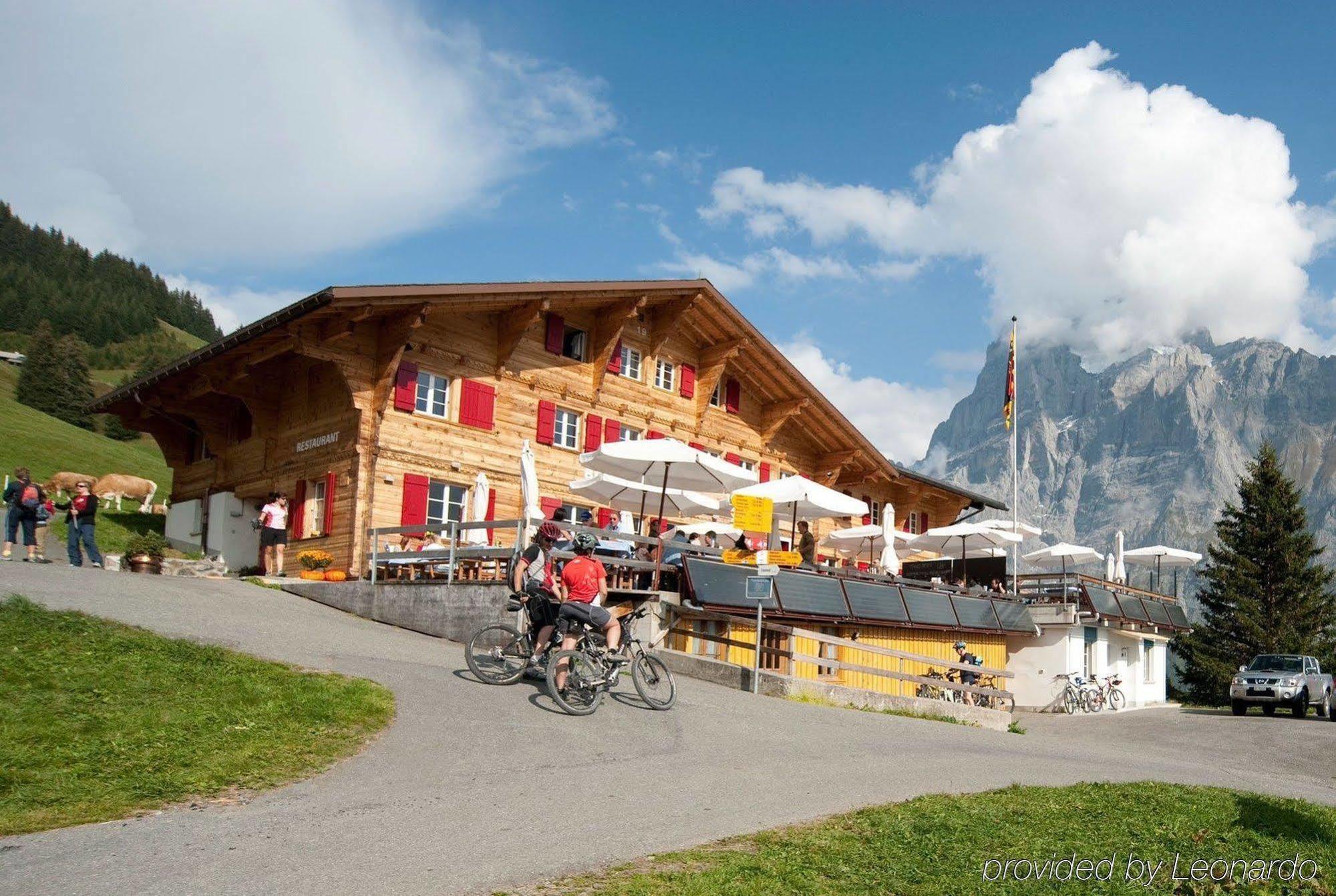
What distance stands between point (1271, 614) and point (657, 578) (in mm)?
35199

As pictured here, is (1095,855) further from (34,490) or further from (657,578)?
(34,490)

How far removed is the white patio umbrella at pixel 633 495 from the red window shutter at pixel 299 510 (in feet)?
19.6

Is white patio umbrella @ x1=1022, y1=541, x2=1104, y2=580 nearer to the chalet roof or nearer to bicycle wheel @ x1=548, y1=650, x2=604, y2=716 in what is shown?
the chalet roof

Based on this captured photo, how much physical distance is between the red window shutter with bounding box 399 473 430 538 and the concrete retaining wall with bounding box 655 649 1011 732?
791cm

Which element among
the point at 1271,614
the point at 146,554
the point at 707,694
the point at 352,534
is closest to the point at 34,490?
the point at 146,554

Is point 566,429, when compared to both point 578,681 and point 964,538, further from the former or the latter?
point 578,681

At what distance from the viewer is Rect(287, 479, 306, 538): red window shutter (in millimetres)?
25031

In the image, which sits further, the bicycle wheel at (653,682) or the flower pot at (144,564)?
the flower pot at (144,564)

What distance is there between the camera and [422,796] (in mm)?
8188

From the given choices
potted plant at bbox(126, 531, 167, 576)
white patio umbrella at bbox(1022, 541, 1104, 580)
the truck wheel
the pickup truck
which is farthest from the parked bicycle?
white patio umbrella at bbox(1022, 541, 1104, 580)

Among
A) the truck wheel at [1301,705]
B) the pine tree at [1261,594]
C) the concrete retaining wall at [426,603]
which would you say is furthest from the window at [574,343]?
the pine tree at [1261,594]

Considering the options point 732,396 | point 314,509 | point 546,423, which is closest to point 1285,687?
point 732,396

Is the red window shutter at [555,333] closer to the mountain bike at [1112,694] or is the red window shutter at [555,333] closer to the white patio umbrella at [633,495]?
the white patio umbrella at [633,495]

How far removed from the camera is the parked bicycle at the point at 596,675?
12039 millimetres
